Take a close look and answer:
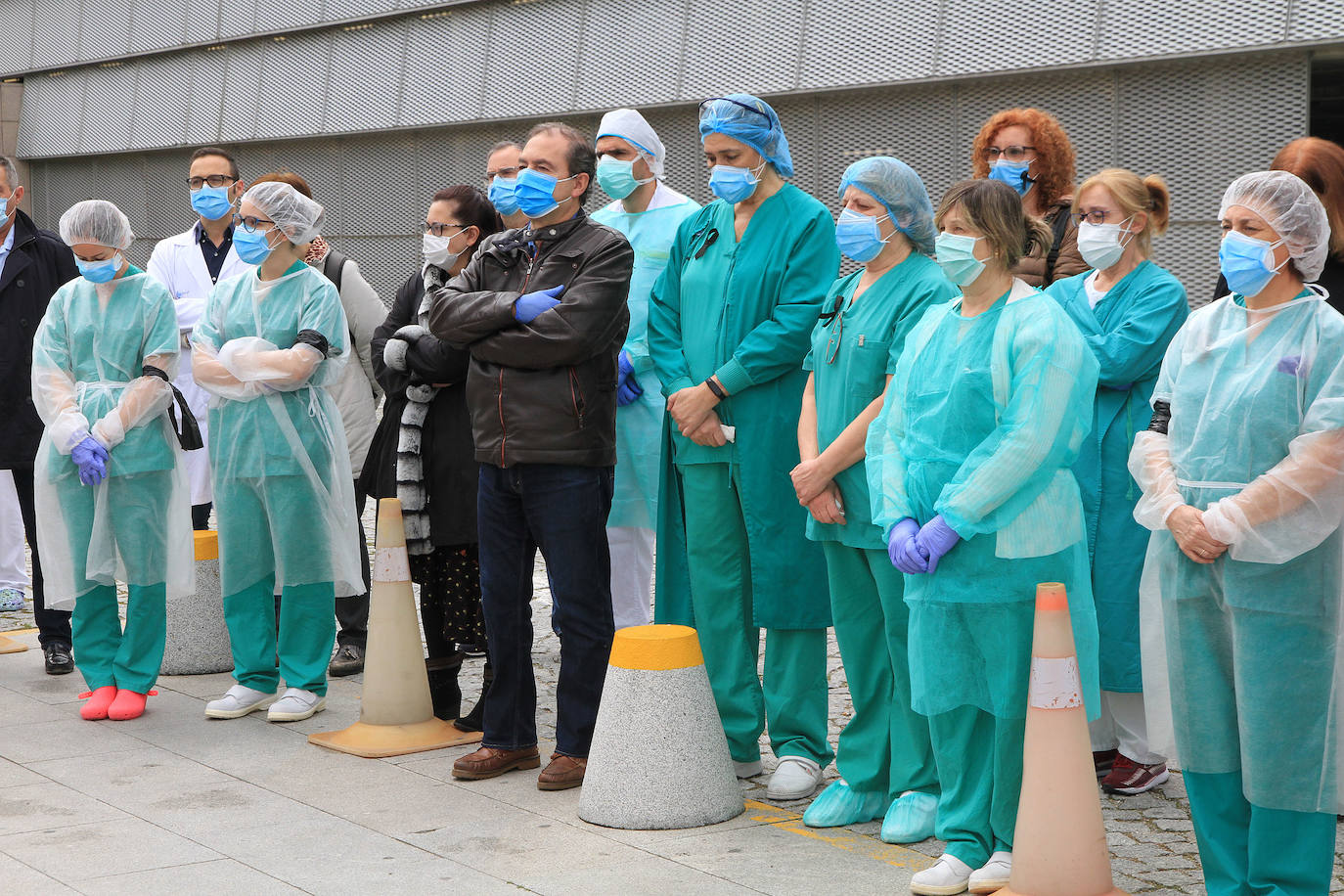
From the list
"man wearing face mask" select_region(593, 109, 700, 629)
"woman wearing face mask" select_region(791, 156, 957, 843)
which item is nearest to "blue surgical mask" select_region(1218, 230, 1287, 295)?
"woman wearing face mask" select_region(791, 156, 957, 843)

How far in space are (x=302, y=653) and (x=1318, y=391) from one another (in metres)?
4.13

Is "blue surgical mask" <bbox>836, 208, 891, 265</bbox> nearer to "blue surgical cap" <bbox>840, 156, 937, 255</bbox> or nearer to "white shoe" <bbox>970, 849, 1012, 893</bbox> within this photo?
"blue surgical cap" <bbox>840, 156, 937, 255</bbox>

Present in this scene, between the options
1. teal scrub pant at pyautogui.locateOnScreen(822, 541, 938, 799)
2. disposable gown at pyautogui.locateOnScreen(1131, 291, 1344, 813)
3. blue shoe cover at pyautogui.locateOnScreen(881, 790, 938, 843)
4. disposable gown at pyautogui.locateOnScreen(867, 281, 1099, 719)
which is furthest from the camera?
teal scrub pant at pyautogui.locateOnScreen(822, 541, 938, 799)

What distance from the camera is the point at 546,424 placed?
5.23 meters

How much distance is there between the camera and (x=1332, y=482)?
12.7 ft

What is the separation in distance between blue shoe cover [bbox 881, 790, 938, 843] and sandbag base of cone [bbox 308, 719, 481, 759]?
1.87 meters

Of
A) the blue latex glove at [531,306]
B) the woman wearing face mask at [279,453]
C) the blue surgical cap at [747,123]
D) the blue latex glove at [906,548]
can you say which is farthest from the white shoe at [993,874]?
the woman wearing face mask at [279,453]

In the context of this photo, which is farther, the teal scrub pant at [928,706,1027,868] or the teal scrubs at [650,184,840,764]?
the teal scrubs at [650,184,840,764]

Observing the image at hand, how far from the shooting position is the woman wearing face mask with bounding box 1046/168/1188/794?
5234 millimetres

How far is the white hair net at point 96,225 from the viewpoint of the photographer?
638 cm

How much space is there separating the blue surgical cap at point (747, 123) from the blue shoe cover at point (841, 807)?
203 cm

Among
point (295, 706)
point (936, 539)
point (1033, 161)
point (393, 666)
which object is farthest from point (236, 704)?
point (1033, 161)

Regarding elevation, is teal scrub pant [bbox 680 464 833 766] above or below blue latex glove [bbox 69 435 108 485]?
below

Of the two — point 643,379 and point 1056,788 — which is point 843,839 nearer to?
point 1056,788
